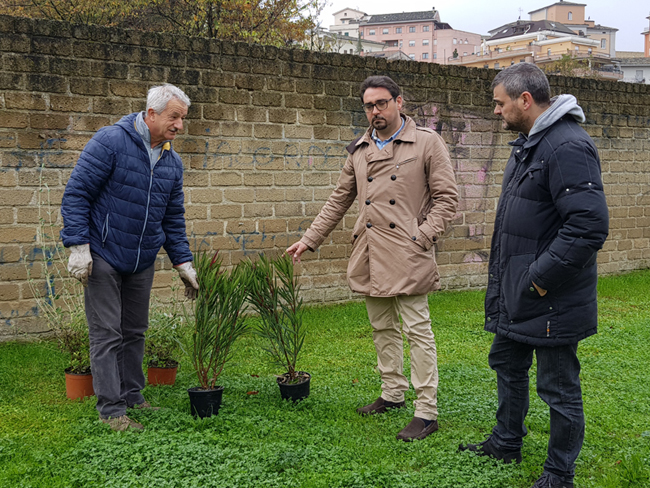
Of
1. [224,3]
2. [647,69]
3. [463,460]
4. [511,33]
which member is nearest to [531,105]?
[463,460]

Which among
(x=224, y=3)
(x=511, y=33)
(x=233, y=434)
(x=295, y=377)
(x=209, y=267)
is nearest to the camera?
(x=233, y=434)

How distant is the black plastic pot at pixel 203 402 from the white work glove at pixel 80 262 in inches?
43.2

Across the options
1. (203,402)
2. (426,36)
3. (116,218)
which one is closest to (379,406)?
(203,402)

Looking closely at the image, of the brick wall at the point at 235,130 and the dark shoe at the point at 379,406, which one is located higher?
the brick wall at the point at 235,130

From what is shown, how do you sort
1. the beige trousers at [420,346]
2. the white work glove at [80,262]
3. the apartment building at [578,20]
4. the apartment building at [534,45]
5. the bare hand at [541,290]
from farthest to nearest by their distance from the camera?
the apartment building at [578,20], the apartment building at [534,45], the beige trousers at [420,346], the white work glove at [80,262], the bare hand at [541,290]

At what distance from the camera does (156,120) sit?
4145 millimetres

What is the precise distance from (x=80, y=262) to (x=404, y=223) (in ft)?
6.82

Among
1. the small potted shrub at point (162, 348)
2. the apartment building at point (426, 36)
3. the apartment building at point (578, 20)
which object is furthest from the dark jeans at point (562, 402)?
the apartment building at point (578, 20)

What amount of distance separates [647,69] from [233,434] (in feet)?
292

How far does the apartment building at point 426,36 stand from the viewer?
323 feet

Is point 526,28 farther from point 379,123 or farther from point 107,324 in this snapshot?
point 107,324

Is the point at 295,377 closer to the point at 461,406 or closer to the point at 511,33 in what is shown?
the point at 461,406

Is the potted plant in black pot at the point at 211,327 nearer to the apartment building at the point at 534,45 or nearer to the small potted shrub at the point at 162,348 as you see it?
the small potted shrub at the point at 162,348

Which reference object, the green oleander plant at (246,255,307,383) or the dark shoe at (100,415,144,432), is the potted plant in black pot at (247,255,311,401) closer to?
the green oleander plant at (246,255,307,383)
